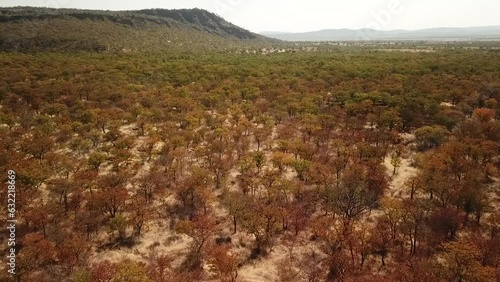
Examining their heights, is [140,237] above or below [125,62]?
below

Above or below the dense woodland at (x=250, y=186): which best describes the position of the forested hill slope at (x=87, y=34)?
above

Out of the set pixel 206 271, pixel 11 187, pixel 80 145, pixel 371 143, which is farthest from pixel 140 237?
pixel 371 143

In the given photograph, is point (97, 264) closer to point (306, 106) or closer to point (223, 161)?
point (223, 161)

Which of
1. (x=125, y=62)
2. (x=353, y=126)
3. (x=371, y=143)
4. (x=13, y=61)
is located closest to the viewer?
(x=371, y=143)

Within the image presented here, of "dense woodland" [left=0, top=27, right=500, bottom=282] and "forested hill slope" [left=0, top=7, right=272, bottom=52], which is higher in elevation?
"forested hill slope" [left=0, top=7, right=272, bottom=52]

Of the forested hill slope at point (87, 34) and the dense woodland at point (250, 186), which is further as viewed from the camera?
the forested hill slope at point (87, 34)

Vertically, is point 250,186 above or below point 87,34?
below

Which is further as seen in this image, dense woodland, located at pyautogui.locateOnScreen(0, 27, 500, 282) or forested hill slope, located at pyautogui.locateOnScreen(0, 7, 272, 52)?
forested hill slope, located at pyautogui.locateOnScreen(0, 7, 272, 52)

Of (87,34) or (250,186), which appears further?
(87,34)
